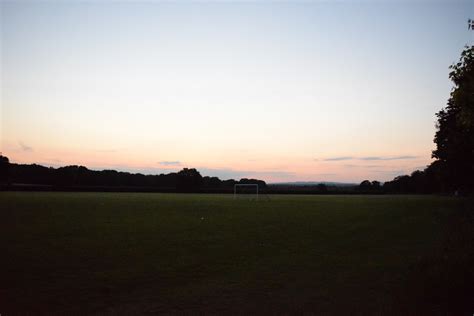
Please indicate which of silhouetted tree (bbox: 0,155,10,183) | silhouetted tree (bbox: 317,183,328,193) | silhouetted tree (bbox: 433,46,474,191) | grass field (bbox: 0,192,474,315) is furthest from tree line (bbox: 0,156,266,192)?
grass field (bbox: 0,192,474,315)

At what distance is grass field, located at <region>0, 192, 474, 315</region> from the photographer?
10008 millimetres

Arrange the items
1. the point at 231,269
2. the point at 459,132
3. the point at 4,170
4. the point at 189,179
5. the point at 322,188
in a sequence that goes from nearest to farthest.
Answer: the point at 231,269, the point at 459,132, the point at 4,170, the point at 322,188, the point at 189,179

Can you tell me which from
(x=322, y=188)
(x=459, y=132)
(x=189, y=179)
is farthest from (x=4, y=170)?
(x=459, y=132)

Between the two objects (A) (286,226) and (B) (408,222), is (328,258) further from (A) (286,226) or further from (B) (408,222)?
(B) (408,222)

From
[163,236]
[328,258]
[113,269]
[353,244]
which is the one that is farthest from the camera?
[163,236]

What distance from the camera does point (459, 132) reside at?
36344 millimetres

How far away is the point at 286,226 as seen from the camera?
28734 mm

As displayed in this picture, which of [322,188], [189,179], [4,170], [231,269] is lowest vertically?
[231,269]

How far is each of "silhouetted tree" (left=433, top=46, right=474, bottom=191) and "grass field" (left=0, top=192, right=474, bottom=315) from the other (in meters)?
5.63

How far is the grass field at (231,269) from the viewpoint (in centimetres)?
1001

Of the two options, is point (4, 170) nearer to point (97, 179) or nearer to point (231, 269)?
point (97, 179)

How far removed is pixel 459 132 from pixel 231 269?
1177 inches

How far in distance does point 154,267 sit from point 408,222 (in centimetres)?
2196

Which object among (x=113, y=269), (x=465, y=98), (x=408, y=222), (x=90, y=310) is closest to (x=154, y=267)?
(x=113, y=269)
